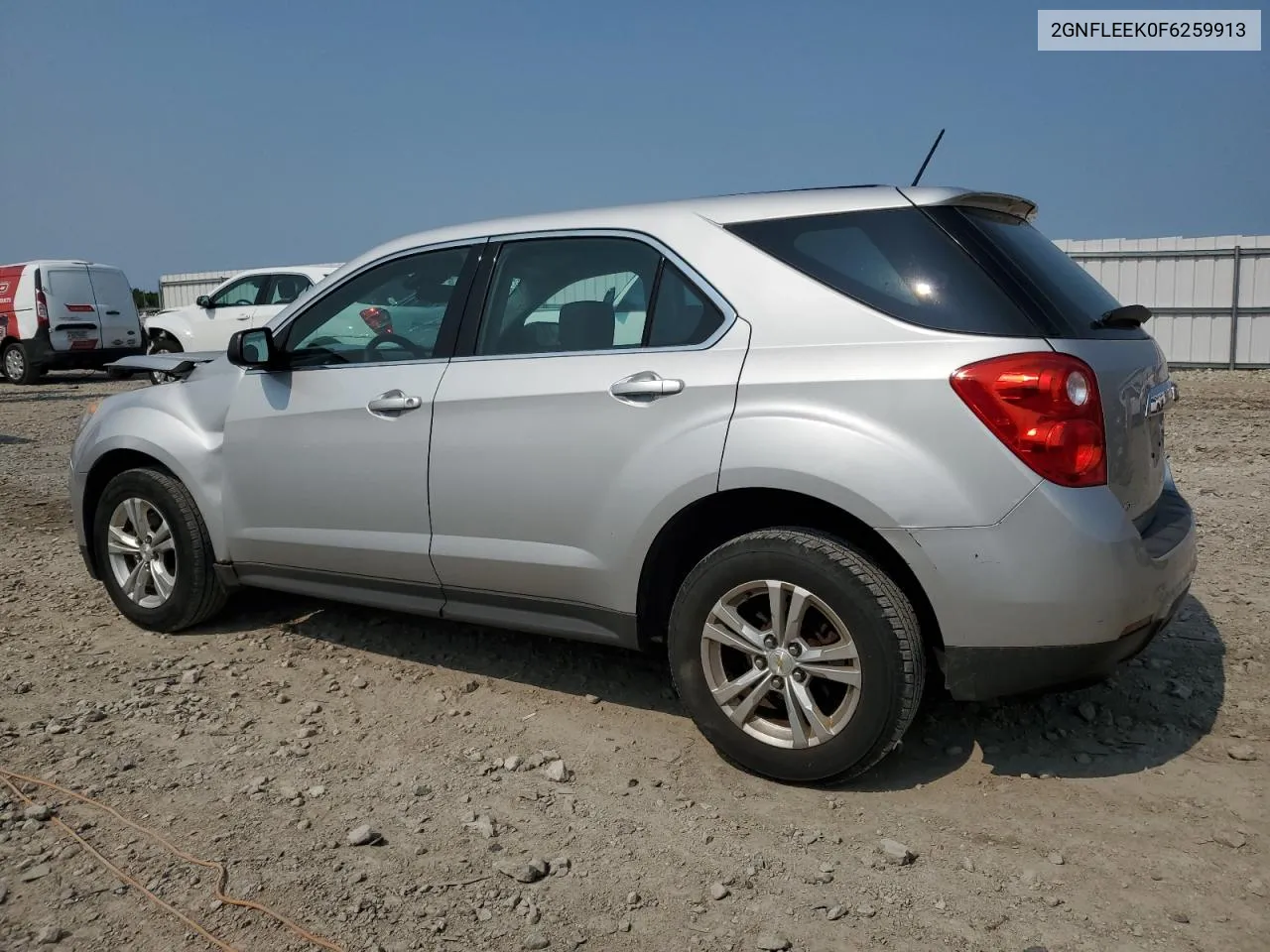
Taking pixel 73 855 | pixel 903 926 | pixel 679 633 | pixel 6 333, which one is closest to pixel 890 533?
pixel 679 633

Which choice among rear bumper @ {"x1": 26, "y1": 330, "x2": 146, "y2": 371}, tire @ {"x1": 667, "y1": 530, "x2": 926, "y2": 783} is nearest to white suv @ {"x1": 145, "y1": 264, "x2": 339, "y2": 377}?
rear bumper @ {"x1": 26, "y1": 330, "x2": 146, "y2": 371}

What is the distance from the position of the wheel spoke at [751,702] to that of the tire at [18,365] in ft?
59.9

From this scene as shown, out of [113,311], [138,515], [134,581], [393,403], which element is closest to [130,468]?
[138,515]

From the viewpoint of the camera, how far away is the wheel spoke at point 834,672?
310cm

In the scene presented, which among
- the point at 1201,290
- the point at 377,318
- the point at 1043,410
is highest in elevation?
the point at 377,318

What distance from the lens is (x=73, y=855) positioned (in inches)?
116

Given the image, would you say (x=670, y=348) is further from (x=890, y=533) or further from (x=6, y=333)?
(x=6, y=333)

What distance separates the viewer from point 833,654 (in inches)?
123

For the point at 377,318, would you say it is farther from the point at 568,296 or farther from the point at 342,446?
the point at 568,296

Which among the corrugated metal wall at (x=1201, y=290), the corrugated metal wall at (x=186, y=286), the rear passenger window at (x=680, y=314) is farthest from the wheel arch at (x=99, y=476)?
the corrugated metal wall at (x=186, y=286)

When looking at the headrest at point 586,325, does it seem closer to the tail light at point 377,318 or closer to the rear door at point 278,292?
the tail light at point 377,318

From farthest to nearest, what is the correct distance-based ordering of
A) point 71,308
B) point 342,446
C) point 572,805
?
point 71,308 → point 342,446 → point 572,805

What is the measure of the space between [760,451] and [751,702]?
759mm

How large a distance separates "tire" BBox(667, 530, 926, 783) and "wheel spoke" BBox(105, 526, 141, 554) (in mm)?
2722
